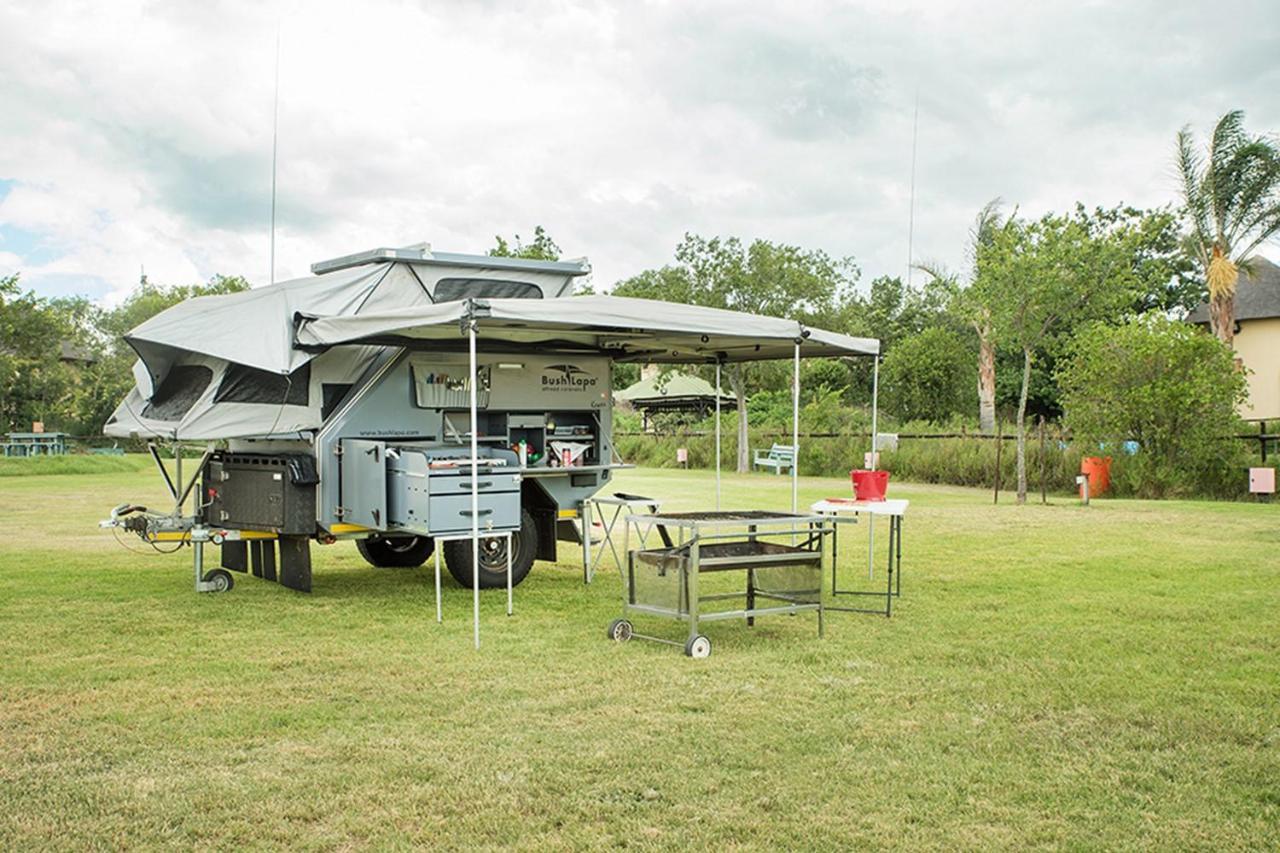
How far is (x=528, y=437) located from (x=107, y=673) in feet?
14.3

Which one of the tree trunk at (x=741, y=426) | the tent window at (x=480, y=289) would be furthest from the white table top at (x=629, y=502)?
the tree trunk at (x=741, y=426)

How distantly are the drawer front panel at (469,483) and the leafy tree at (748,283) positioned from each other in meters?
23.2

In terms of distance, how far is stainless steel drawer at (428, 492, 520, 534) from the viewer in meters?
8.58

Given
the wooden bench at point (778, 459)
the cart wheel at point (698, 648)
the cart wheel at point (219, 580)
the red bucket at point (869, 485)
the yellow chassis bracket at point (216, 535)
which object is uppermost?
the wooden bench at point (778, 459)

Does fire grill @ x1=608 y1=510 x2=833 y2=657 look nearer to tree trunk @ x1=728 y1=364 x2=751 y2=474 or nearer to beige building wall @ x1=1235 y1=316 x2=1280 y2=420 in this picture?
tree trunk @ x1=728 y1=364 x2=751 y2=474

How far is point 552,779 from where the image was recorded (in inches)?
194

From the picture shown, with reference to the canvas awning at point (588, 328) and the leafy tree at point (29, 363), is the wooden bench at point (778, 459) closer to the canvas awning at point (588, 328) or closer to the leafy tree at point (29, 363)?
the canvas awning at point (588, 328)

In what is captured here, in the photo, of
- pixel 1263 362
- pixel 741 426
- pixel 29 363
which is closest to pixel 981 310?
pixel 741 426

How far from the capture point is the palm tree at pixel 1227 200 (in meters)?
31.0

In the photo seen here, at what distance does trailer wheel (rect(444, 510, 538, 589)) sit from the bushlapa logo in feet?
3.70

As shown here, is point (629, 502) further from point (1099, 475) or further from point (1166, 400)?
point (1099, 475)

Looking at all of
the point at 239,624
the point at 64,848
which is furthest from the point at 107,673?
the point at 64,848

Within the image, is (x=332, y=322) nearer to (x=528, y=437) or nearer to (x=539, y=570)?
(x=528, y=437)

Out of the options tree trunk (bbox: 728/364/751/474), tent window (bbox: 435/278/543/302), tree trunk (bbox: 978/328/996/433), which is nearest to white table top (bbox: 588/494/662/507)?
tent window (bbox: 435/278/543/302)
